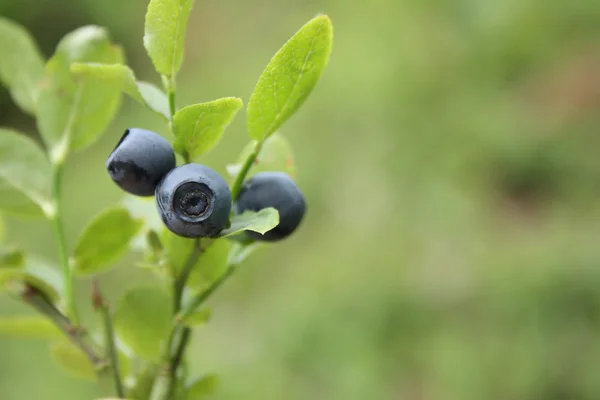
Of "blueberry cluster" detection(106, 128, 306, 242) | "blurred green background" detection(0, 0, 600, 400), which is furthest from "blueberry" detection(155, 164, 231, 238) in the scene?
"blurred green background" detection(0, 0, 600, 400)

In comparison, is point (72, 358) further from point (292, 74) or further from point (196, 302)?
point (292, 74)

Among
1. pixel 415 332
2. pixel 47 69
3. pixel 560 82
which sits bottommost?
pixel 415 332

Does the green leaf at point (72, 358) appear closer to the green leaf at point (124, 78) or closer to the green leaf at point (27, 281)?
the green leaf at point (27, 281)

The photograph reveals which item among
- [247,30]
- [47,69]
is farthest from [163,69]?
[247,30]

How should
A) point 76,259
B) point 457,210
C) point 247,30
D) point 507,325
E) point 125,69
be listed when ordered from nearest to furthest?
point 125,69 → point 76,259 → point 507,325 → point 457,210 → point 247,30

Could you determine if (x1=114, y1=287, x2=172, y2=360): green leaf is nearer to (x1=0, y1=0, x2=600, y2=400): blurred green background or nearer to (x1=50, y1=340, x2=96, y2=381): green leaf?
(x1=50, y1=340, x2=96, y2=381): green leaf

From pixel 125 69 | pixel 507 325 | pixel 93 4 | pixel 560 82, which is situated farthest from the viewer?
pixel 93 4

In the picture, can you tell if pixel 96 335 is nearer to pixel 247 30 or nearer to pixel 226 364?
pixel 226 364

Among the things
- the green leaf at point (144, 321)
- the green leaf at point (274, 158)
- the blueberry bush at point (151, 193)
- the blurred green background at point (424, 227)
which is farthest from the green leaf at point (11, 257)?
the blurred green background at point (424, 227)
